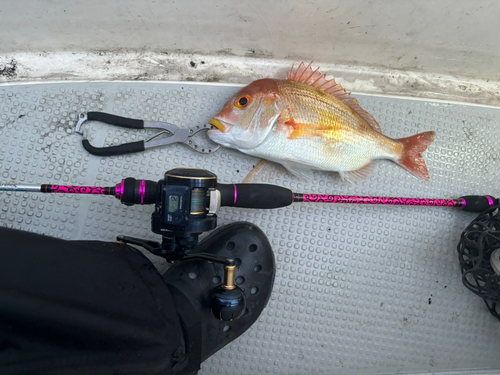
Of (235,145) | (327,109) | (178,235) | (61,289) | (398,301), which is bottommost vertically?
(398,301)

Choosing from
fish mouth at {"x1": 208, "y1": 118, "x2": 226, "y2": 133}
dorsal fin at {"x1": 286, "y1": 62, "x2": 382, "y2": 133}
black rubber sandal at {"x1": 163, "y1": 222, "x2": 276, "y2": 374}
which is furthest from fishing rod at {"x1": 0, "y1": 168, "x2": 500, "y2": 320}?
dorsal fin at {"x1": 286, "y1": 62, "x2": 382, "y2": 133}

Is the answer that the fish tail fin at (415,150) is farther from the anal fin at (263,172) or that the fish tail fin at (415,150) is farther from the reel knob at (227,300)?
the reel knob at (227,300)

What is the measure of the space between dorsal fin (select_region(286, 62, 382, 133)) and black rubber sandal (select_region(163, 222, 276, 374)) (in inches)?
28.1

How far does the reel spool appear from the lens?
1.41m

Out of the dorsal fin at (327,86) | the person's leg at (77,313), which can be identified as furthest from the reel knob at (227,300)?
the dorsal fin at (327,86)

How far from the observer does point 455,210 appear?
1646mm

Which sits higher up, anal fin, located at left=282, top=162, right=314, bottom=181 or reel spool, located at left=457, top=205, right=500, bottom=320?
anal fin, located at left=282, top=162, right=314, bottom=181

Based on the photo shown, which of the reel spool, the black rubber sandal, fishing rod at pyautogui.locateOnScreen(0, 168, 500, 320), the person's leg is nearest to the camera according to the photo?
the person's leg

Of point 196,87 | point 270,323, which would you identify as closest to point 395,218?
point 270,323

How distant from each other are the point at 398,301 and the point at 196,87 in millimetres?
1420

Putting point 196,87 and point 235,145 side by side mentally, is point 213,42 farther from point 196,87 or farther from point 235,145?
point 235,145

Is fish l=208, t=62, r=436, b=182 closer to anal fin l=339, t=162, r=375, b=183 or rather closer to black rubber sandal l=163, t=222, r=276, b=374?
anal fin l=339, t=162, r=375, b=183

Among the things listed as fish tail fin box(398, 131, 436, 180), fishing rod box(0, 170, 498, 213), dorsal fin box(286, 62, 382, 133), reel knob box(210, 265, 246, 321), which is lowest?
reel knob box(210, 265, 246, 321)

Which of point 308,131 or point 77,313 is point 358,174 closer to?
point 308,131
